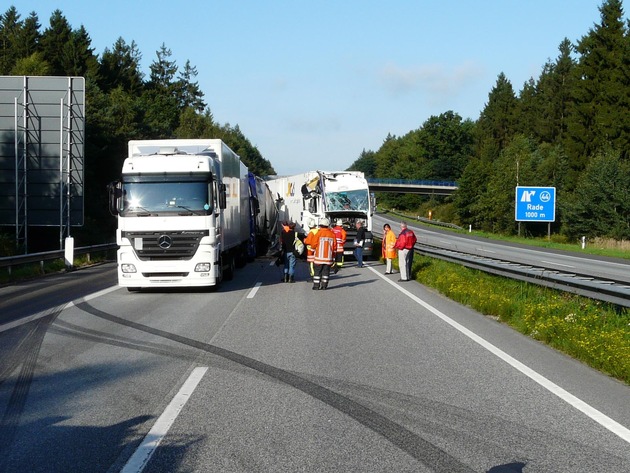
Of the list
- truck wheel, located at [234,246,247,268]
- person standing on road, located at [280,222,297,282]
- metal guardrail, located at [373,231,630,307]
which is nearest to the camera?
metal guardrail, located at [373,231,630,307]

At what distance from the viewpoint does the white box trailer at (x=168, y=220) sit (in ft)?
57.7

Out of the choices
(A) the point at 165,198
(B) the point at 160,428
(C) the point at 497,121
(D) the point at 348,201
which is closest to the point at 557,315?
(B) the point at 160,428

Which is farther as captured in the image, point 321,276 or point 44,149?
point 44,149

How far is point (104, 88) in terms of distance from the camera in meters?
87.0

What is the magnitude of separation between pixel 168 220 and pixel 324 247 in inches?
172

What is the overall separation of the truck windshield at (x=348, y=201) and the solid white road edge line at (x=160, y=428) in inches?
1021

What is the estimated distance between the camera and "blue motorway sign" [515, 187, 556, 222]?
53875mm

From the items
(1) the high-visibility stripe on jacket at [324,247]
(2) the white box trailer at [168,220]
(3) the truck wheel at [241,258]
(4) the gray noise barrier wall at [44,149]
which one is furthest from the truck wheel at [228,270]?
(4) the gray noise barrier wall at [44,149]

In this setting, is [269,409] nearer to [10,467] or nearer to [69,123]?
[10,467]

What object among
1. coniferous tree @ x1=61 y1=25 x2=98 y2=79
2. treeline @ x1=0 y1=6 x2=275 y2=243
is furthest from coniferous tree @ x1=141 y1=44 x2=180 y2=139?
coniferous tree @ x1=61 y1=25 x2=98 y2=79

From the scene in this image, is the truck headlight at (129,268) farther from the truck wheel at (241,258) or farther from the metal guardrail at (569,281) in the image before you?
the truck wheel at (241,258)

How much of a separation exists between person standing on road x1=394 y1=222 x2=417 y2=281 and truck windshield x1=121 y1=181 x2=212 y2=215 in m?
6.86

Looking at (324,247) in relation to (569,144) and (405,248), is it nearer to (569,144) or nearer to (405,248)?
(405,248)

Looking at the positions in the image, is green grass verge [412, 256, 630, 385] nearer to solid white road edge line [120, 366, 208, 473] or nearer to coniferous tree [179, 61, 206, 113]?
solid white road edge line [120, 366, 208, 473]
